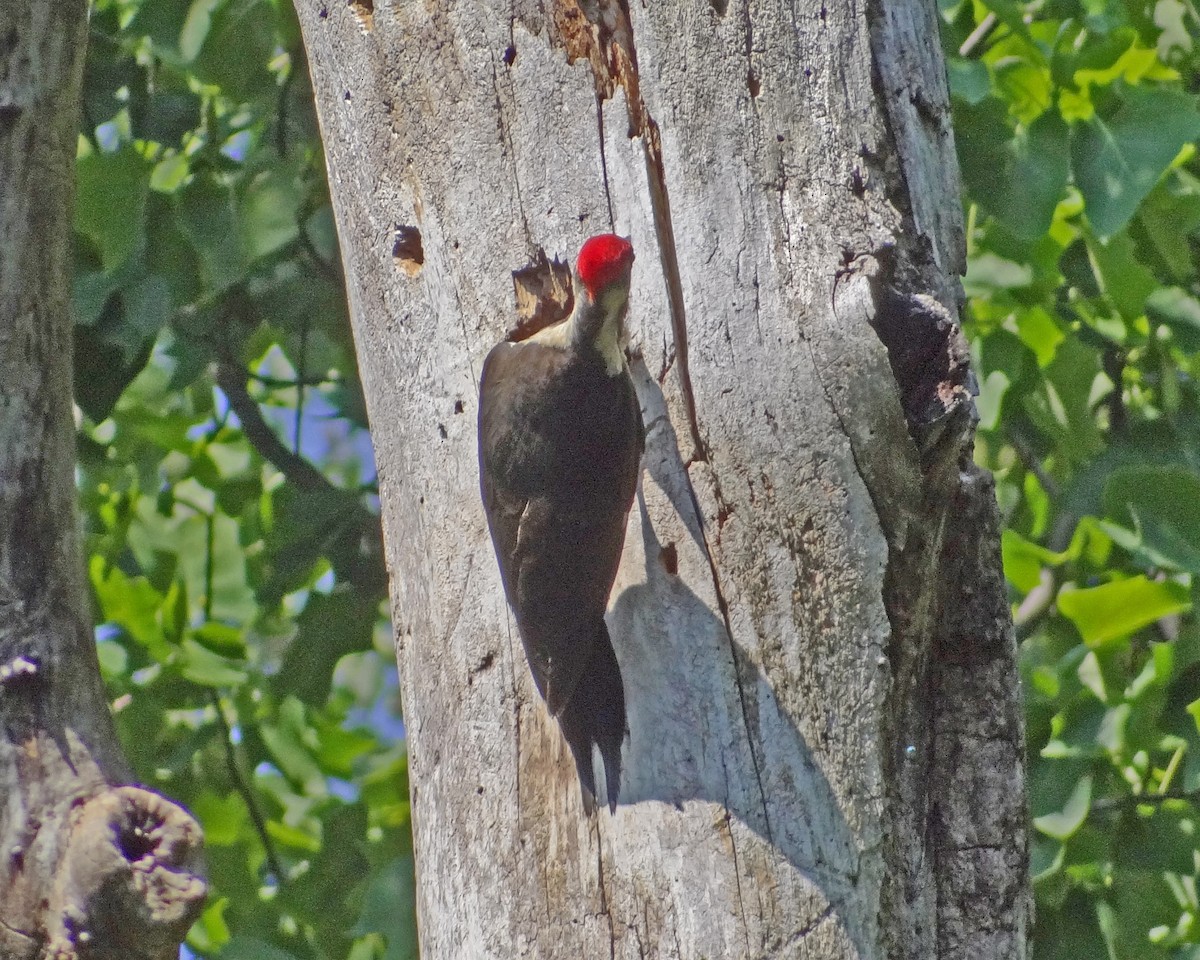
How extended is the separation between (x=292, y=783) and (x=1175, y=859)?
220 cm

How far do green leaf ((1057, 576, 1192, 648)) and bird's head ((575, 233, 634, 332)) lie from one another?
126 cm

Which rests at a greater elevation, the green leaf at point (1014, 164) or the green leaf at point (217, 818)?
the green leaf at point (1014, 164)

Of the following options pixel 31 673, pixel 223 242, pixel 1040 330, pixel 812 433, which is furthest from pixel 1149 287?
pixel 31 673

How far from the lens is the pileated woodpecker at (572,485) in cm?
185

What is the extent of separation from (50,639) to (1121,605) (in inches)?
75.6

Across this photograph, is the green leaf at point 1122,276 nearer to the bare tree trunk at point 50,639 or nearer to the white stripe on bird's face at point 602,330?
the white stripe on bird's face at point 602,330

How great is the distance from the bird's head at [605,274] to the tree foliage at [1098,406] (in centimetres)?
96

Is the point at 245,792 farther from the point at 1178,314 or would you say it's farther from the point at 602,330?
the point at 1178,314

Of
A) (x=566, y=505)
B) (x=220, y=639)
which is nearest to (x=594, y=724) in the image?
(x=566, y=505)

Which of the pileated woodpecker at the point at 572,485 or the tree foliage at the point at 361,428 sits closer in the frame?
the pileated woodpecker at the point at 572,485

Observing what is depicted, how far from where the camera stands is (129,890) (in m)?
1.91

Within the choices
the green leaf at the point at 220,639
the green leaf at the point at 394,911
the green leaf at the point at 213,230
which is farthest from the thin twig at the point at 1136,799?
the green leaf at the point at 213,230

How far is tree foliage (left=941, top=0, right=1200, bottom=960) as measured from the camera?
2.70 m

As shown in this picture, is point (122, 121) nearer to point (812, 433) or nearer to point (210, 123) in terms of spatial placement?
point (210, 123)
